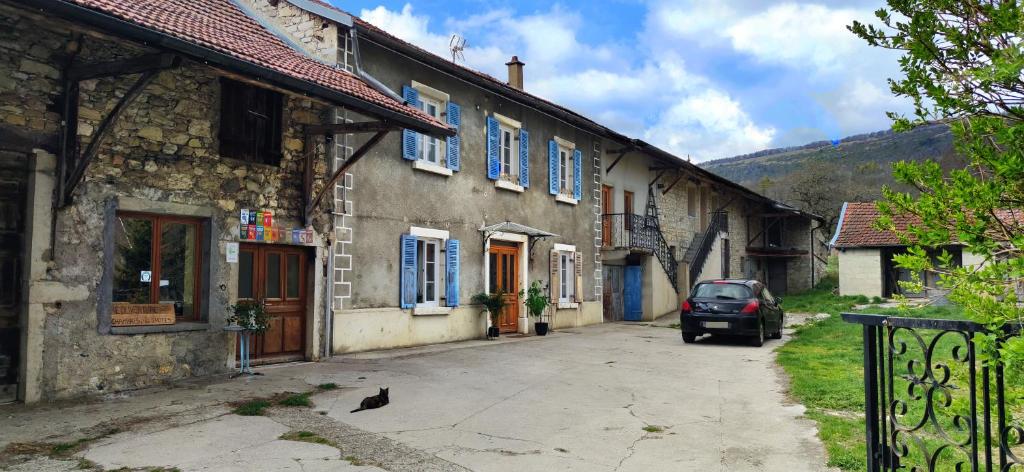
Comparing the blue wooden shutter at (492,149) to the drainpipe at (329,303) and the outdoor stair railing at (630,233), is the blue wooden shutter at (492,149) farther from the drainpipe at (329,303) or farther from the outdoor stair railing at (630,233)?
the outdoor stair railing at (630,233)

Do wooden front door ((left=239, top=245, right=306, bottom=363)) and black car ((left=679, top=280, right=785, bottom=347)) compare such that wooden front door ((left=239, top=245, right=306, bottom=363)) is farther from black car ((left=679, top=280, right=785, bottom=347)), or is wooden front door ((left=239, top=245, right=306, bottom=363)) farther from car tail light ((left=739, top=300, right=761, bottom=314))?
car tail light ((left=739, top=300, right=761, bottom=314))

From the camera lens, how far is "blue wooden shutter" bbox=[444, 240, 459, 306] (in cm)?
1445

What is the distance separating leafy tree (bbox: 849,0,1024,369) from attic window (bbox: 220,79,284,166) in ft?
28.8

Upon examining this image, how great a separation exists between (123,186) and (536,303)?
9527mm

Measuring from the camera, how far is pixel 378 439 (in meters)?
6.37

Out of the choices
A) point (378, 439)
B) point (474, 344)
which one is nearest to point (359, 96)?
Result: point (378, 439)

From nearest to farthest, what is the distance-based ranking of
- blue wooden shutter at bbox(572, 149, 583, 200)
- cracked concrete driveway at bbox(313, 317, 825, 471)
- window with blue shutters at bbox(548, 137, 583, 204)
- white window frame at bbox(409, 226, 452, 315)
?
cracked concrete driveway at bbox(313, 317, 825, 471) → white window frame at bbox(409, 226, 452, 315) → window with blue shutters at bbox(548, 137, 583, 204) → blue wooden shutter at bbox(572, 149, 583, 200)

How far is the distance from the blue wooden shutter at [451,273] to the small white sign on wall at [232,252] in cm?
499

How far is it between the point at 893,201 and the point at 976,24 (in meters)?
0.79

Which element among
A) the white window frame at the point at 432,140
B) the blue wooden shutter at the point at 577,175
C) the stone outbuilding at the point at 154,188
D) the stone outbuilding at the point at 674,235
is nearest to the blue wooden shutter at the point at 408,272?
the white window frame at the point at 432,140

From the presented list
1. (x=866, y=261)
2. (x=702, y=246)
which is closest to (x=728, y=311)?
(x=702, y=246)

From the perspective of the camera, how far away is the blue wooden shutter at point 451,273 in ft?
47.4

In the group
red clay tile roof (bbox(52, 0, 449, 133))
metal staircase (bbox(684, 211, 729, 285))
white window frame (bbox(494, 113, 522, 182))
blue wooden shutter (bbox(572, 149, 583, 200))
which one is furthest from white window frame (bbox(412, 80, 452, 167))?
metal staircase (bbox(684, 211, 729, 285))

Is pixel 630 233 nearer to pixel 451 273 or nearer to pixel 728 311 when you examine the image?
pixel 728 311
